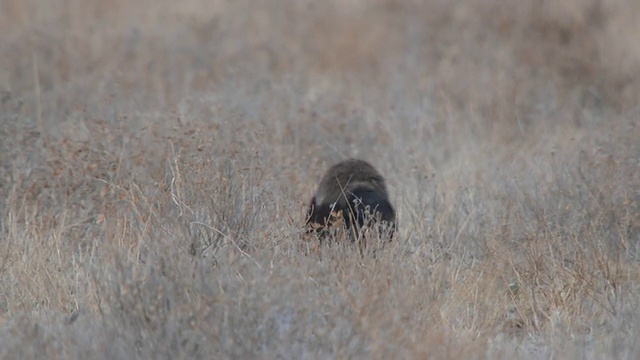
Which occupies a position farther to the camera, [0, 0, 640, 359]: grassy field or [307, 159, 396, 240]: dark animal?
[307, 159, 396, 240]: dark animal

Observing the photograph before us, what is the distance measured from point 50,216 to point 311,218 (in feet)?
6.88

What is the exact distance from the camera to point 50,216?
772cm

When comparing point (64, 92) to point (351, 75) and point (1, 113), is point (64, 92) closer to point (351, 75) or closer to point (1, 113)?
point (1, 113)

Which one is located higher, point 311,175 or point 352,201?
point 352,201

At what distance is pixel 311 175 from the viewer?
9.29 meters

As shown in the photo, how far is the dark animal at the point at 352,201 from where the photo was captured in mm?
6734

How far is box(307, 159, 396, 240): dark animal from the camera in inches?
265

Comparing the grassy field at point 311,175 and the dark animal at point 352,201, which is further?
the dark animal at point 352,201

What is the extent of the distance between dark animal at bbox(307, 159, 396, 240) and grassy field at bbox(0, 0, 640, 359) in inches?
7.7

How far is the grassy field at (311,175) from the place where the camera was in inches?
201

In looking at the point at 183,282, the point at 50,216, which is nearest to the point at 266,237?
the point at 183,282

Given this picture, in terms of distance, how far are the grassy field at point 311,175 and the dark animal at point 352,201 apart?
196 millimetres

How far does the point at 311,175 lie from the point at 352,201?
2394 mm

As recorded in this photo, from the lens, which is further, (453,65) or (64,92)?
(453,65)
